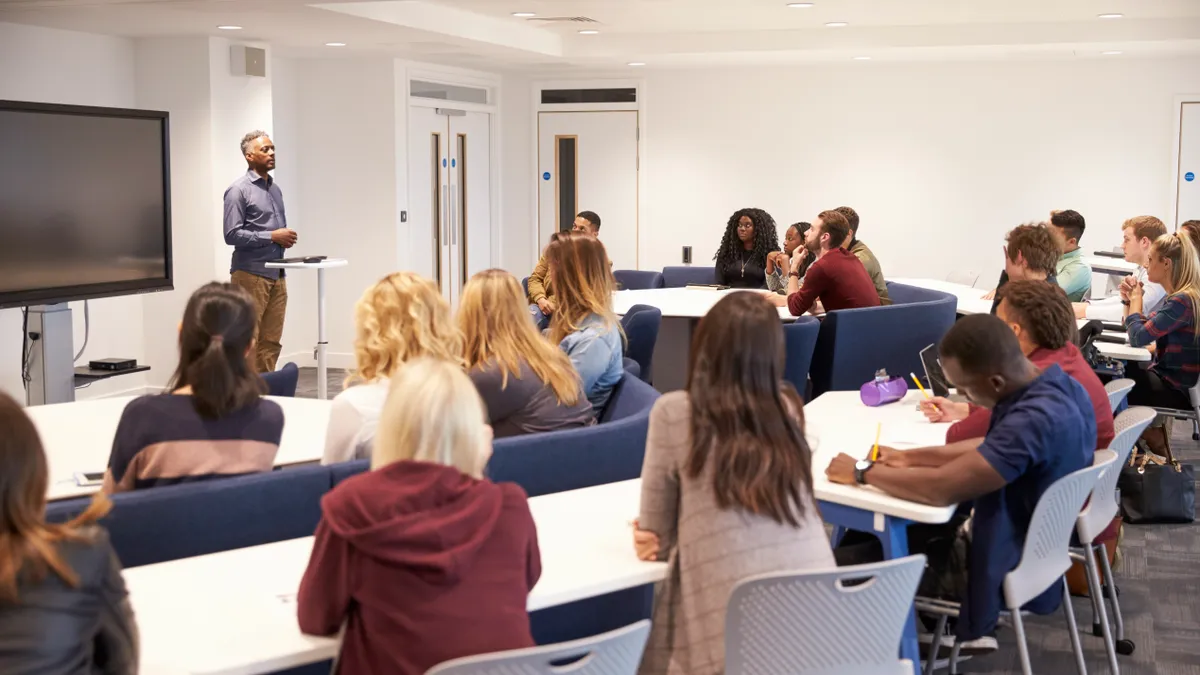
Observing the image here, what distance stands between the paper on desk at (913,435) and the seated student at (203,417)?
1836 mm

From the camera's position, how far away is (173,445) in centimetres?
299

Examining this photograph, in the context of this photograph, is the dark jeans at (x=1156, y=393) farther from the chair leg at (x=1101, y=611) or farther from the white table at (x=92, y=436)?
the white table at (x=92, y=436)

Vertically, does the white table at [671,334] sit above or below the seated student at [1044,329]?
below

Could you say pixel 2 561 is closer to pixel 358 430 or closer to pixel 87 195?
pixel 358 430

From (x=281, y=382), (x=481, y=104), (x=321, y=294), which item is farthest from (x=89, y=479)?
(x=481, y=104)

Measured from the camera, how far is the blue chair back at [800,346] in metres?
6.37

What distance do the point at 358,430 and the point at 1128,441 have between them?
2.28 meters

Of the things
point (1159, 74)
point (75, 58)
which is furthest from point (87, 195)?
point (1159, 74)

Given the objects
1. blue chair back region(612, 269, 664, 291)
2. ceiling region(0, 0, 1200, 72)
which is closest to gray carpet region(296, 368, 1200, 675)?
ceiling region(0, 0, 1200, 72)

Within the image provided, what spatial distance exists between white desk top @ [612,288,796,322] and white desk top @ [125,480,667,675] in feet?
13.0

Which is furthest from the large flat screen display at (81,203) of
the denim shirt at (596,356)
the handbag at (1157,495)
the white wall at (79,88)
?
the handbag at (1157,495)

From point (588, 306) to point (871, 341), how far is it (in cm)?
276

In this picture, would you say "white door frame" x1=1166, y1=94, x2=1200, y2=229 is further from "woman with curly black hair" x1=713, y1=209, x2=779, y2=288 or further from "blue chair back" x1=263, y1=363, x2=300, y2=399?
"blue chair back" x1=263, y1=363, x2=300, y2=399

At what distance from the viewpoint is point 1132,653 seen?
4199mm
